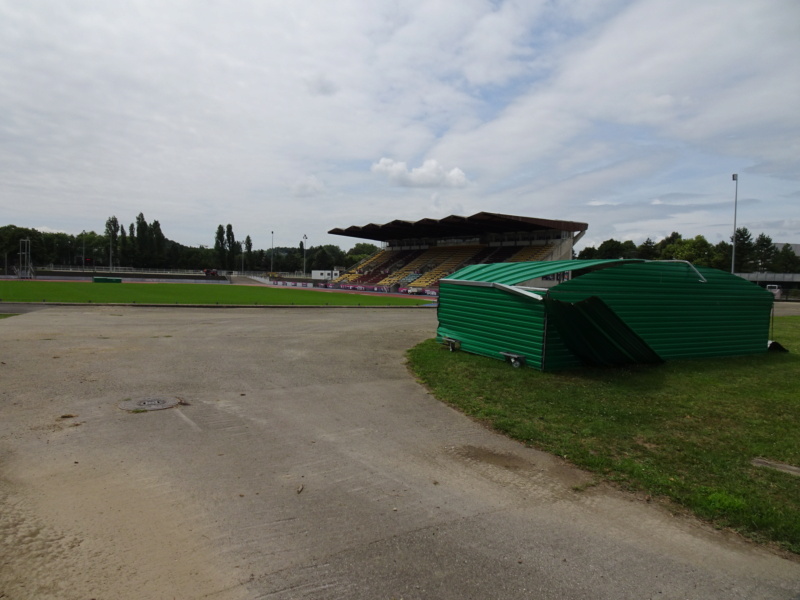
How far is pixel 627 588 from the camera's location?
311 centimetres

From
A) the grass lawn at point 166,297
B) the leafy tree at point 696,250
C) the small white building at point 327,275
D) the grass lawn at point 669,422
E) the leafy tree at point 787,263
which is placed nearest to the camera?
the grass lawn at point 669,422

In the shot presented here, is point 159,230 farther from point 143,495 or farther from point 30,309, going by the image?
point 143,495

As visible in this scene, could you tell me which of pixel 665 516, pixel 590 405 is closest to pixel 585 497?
pixel 665 516

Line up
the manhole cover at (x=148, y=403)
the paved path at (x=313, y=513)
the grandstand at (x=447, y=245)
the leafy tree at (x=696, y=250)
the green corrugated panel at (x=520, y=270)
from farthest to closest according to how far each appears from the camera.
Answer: the leafy tree at (x=696, y=250) < the grandstand at (x=447, y=245) < the green corrugated panel at (x=520, y=270) < the manhole cover at (x=148, y=403) < the paved path at (x=313, y=513)

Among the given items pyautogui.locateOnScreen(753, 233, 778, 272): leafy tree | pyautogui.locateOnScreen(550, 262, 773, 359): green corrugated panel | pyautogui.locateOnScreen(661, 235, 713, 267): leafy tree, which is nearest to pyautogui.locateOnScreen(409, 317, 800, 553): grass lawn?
pyautogui.locateOnScreen(550, 262, 773, 359): green corrugated panel

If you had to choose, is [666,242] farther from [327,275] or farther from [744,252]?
[327,275]

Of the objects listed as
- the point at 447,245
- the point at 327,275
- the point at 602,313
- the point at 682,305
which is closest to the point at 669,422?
the point at 602,313

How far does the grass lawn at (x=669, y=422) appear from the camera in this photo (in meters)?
4.38

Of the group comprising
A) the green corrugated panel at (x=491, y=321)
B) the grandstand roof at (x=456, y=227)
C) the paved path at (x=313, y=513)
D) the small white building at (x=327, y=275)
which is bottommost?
the paved path at (x=313, y=513)

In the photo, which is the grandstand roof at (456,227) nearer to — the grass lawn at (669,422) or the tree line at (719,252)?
the tree line at (719,252)

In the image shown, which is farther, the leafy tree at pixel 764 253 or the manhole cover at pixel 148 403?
the leafy tree at pixel 764 253

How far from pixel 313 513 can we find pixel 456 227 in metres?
62.3

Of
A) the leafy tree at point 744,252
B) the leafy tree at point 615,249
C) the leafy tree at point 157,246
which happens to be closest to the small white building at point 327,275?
the leafy tree at point 157,246

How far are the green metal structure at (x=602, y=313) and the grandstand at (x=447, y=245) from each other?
39348 mm
